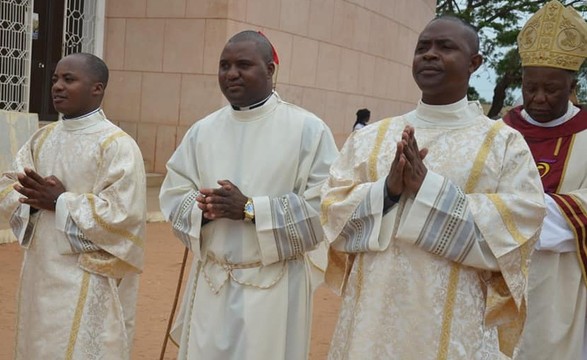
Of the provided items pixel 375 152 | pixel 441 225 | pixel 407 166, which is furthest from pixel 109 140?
pixel 441 225

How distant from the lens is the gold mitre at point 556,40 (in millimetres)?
4133

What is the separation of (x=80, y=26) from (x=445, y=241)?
1091 centimetres

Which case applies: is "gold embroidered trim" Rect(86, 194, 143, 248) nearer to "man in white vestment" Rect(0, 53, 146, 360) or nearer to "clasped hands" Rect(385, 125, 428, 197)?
"man in white vestment" Rect(0, 53, 146, 360)

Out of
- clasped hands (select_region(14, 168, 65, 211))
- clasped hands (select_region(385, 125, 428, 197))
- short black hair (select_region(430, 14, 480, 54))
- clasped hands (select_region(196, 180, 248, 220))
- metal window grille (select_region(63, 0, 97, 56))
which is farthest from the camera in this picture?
metal window grille (select_region(63, 0, 97, 56))

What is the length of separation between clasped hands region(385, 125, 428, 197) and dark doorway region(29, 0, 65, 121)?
10.9 meters

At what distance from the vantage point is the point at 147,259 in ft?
29.1

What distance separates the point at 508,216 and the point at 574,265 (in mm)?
1205

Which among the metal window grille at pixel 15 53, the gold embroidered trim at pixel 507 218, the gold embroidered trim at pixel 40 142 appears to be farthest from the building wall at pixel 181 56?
the gold embroidered trim at pixel 507 218

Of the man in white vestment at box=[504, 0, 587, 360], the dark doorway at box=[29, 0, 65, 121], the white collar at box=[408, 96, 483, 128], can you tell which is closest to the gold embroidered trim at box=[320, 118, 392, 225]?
the white collar at box=[408, 96, 483, 128]

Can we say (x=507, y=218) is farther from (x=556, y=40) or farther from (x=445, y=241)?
(x=556, y=40)

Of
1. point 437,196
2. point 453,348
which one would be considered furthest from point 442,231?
point 453,348

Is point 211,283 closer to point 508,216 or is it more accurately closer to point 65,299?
point 65,299

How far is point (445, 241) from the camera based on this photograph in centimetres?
309

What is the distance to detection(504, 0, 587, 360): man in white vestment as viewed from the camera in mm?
4117
